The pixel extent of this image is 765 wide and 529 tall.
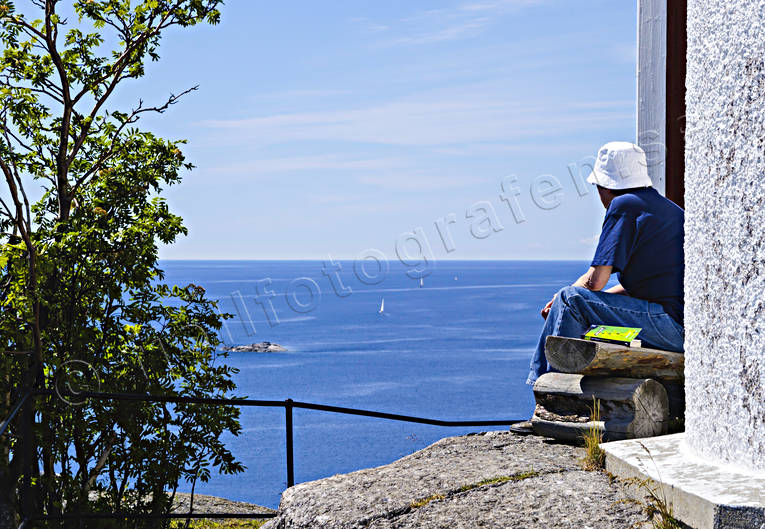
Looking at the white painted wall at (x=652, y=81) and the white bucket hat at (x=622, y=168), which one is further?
the white painted wall at (x=652, y=81)

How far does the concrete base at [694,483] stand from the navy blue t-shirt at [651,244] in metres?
1.14

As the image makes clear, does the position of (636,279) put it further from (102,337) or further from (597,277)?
(102,337)

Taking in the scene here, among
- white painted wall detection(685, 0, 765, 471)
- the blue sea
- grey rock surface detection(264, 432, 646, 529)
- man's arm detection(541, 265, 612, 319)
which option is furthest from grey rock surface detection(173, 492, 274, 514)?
the blue sea

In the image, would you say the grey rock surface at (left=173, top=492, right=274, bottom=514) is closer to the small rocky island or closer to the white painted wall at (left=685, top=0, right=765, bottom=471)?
the white painted wall at (left=685, top=0, right=765, bottom=471)

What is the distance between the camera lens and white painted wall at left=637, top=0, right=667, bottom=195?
6.49 metres

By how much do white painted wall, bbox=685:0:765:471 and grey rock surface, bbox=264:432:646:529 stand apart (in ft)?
1.90

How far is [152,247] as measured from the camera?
7.02 meters

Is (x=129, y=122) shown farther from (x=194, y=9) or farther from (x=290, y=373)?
(x=290, y=373)

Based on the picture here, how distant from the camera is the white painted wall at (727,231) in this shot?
3.13 meters

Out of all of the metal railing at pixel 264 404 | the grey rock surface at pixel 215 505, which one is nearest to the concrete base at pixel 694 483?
the metal railing at pixel 264 404

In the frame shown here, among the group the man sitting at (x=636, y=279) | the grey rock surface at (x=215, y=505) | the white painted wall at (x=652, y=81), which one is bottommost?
the grey rock surface at (x=215, y=505)

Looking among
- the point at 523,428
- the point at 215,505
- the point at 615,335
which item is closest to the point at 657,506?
the point at 615,335

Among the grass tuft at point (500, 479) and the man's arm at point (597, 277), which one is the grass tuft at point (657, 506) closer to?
the grass tuft at point (500, 479)

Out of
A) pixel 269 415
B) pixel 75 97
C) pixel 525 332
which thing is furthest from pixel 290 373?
pixel 75 97
